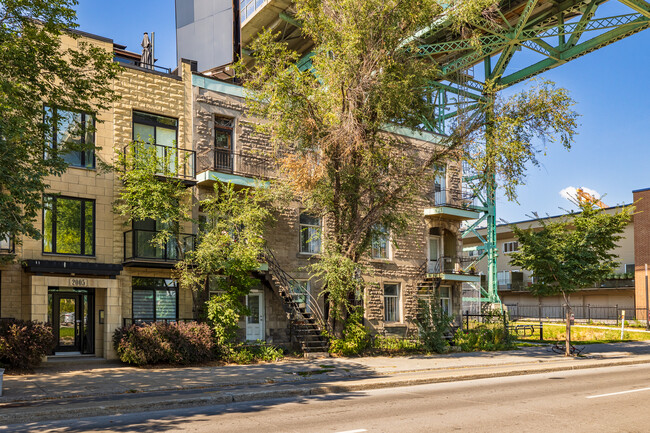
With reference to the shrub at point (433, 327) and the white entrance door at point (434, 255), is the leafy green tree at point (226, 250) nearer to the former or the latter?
the shrub at point (433, 327)

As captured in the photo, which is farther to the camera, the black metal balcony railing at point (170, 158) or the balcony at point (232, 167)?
the balcony at point (232, 167)

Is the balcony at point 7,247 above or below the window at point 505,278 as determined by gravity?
above

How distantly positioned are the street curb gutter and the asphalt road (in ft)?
1.62

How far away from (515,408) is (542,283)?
45.9 feet

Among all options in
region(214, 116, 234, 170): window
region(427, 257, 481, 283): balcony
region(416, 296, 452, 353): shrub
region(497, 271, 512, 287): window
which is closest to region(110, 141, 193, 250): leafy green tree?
region(214, 116, 234, 170): window

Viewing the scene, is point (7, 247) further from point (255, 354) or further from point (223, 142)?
point (223, 142)

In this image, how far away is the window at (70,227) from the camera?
1992 cm

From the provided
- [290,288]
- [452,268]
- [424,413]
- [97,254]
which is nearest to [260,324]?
[290,288]

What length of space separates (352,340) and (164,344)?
6887 mm

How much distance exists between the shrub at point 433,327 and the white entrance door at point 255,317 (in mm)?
6368

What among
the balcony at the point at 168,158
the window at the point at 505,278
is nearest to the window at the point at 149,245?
the balcony at the point at 168,158

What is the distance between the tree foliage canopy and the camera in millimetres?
23422

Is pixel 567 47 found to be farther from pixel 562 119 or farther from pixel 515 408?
pixel 515 408

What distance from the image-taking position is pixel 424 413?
11047 millimetres
